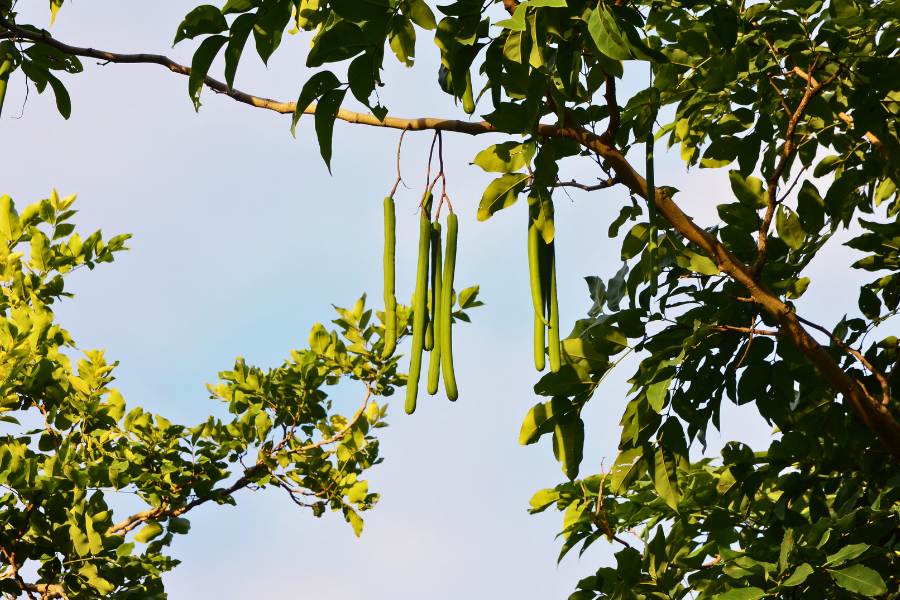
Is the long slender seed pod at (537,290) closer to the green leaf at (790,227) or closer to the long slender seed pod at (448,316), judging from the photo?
the long slender seed pod at (448,316)

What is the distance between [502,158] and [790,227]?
3.96 ft

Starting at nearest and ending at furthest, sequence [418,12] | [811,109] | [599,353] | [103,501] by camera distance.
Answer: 1. [418,12]
2. [599,353]
3. [811,109]
4. [103,501]

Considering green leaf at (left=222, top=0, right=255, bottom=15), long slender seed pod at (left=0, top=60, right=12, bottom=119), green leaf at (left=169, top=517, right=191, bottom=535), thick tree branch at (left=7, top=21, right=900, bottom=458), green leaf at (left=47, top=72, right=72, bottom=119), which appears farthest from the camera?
green leaf at (left=169, top=517, right=191, bottom=535)

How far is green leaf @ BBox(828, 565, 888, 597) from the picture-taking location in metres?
2.67

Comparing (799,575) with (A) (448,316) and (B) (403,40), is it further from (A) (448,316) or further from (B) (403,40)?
(B) (403,40)

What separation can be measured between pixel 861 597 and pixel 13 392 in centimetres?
404

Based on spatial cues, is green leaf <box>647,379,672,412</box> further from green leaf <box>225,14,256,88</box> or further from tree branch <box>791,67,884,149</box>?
green leaf <box>225,14,256,88</box>

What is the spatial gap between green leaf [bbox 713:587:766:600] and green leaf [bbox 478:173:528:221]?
128 cm

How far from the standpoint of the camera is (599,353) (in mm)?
3074

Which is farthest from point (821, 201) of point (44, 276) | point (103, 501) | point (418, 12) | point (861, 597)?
point (44, 276)

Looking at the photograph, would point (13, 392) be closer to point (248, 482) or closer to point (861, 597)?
point (248, 482)

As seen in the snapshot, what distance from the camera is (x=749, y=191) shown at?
10.9 ft

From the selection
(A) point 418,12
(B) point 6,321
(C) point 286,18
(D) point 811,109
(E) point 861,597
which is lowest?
(E) point 861,597

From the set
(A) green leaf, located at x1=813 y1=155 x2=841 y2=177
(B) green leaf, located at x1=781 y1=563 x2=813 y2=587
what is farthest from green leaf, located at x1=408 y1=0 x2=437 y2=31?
(A) green leaf, located at x1=813 y1=155 x2=841 y2=177
